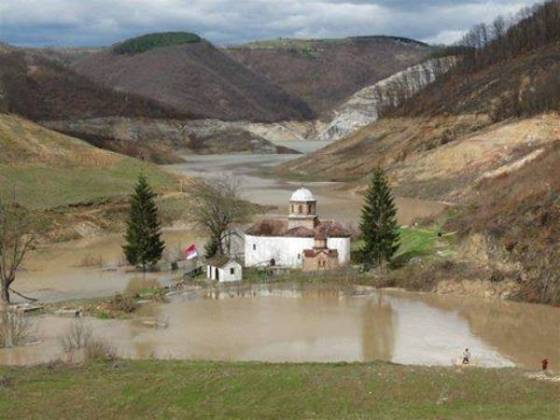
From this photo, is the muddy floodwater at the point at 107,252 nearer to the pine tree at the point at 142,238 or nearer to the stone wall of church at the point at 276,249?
the pine tree at the point at 142,238

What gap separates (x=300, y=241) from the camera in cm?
4866

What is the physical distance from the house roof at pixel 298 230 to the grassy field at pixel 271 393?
23757mm

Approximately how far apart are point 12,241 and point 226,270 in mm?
14780

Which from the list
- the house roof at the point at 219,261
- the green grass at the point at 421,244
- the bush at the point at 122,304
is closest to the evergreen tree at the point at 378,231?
the green grass at the point at 421,244

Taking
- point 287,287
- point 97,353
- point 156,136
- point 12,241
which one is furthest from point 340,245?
point 156,136

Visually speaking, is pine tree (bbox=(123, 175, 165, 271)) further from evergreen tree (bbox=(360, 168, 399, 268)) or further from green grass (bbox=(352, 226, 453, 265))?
evergreen tree (bbox=(360, 168, 399, 268))

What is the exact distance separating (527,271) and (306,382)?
21.9 m

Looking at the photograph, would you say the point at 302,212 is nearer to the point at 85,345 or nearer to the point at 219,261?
the point at 219,261

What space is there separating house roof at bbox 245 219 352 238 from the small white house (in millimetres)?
3685

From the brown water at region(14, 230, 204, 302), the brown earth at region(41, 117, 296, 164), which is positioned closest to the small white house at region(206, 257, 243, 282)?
the brown water at region(14, 230, 204, 302)

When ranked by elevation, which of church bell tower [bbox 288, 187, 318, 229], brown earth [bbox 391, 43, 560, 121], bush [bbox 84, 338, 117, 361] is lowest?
bush [bbox 84, 338, 117, 361]

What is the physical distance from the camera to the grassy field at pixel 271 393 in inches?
776

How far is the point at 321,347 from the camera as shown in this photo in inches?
1252

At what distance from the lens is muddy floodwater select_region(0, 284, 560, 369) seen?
100ft
